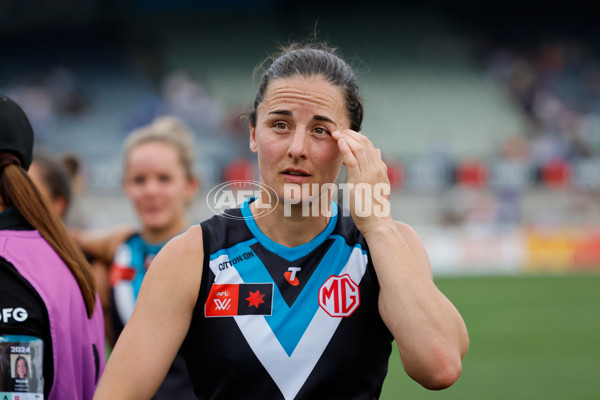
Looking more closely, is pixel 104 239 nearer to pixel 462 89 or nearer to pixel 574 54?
pixel 462 89

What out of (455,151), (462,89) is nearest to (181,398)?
(455,151)

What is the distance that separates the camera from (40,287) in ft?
8.51

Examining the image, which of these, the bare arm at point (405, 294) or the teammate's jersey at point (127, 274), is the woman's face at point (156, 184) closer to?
the teammate's jersey at point (127, 274)

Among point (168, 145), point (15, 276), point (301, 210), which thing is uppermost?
point (168, 145)

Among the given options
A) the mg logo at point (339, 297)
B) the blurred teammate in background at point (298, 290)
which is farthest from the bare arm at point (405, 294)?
the mg logo at point (339, 297)

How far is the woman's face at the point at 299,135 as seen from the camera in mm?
2559

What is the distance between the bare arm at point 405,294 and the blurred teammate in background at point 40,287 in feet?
3.38

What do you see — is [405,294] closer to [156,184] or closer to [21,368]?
[21,368]

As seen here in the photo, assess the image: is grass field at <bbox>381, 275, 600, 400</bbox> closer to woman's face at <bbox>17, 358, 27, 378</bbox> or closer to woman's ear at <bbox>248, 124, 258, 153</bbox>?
woman's ear at <bbox>248, 124, 258, 153</bbox>

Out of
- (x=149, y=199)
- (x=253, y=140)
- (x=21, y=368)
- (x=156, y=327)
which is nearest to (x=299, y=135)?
(x=253, y=140)

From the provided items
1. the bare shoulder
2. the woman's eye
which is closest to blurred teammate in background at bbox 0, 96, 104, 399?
the woman's eye

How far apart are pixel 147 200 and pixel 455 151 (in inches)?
848

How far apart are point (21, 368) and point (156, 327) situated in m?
0.49

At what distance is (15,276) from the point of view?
2564mm
